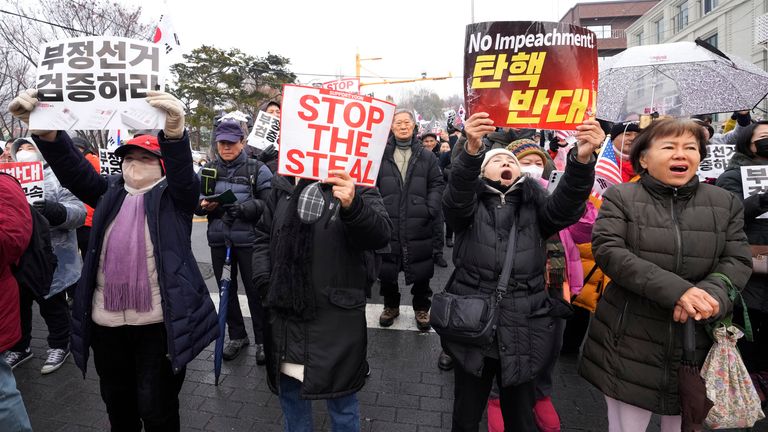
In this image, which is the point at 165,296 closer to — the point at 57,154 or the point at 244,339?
the point at 57,154

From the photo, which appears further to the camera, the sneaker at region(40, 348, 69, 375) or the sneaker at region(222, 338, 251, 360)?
the sneaker at region(222, 338, 251, 360)

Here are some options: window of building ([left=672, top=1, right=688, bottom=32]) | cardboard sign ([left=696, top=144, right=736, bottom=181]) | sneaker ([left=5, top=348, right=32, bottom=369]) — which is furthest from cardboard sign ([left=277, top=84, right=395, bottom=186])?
window of building ([left=672, top=1, right=688, bottom=32])

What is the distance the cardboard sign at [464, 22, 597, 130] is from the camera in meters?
2.35

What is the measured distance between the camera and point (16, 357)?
4.15 metres

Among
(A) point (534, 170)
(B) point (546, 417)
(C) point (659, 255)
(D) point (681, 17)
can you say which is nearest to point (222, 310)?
(B) point (546, 417)

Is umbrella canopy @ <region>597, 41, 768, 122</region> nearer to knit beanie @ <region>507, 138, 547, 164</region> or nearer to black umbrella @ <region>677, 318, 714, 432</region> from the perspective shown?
knit beanie @ <region>507, 138, 547, 164</region>

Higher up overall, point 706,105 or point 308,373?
point 706,105

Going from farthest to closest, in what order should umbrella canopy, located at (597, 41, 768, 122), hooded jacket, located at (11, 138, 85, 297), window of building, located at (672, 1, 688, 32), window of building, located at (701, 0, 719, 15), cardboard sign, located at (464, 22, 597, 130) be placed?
window of building, located at (672, 1, 688, 32) < window of building, located at (701, 0, 719, 15) < umbrella canopy, located at (597, 41, 768, 122) < hooded jacket, located at (11, 138, 85, 297) < cardboard sign, located at (464, 22, 597, 130)

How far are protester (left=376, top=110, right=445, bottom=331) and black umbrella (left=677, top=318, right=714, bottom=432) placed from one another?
8.57ft

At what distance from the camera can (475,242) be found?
→ 2.54 metres

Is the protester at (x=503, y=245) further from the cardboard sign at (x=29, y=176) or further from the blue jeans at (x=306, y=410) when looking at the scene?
the cardboard sign at (x=29, y=176)

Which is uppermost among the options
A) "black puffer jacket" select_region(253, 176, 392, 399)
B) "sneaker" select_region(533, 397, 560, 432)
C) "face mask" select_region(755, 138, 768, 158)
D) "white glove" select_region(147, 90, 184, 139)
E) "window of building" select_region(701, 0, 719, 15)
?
"window of building" select_region(701, 0, 719, 15)

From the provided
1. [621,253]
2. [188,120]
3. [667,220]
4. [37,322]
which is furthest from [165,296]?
[188,120]

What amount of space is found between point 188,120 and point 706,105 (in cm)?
3123
